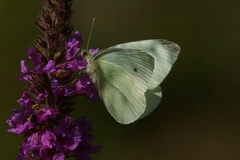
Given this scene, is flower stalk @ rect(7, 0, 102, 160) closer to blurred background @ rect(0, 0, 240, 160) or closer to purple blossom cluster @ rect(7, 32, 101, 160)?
purple blossom cluster @ rect(7, 32, 101, 160)

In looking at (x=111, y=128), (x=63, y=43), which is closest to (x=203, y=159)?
(x=111, y=128)

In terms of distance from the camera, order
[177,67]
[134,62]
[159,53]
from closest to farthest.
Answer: [134,62]
[159,53]
[177,67]

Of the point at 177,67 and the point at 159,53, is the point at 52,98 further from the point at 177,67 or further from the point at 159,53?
the point at 177,67

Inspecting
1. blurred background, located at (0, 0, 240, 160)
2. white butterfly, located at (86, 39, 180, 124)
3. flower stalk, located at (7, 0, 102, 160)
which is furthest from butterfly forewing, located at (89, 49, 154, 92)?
blurred background, located at (0, 0, 240, 160)

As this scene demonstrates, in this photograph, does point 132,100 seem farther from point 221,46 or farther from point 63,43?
point 221,46

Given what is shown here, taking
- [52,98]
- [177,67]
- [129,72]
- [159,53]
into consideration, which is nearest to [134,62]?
[129,72]

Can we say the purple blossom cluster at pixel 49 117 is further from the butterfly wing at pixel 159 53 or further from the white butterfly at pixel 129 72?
the butterfly wing at pixel 159 53
